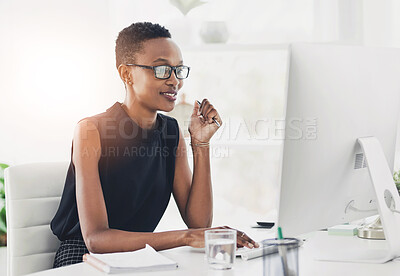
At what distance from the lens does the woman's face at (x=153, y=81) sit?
80.0 inches

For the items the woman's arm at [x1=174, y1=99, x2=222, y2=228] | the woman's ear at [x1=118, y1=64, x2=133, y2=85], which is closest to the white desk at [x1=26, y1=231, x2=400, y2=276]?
the woman's arm at [x1=174, y1=99, x2=222, y2=228]

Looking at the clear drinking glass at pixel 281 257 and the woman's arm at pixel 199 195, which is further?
the woman's arm at pixel 199 195

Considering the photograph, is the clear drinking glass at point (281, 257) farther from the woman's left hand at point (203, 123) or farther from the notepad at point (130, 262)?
the woman's left hand at point (203, 123)

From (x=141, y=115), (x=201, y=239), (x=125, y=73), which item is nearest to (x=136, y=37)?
(x=125, y=73)

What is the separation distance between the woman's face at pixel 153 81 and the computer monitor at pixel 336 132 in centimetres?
92

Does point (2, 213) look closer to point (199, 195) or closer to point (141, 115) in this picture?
point (141, 115)

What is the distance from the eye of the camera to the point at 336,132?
1.18 meters

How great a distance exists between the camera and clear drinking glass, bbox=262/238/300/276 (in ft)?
3.24

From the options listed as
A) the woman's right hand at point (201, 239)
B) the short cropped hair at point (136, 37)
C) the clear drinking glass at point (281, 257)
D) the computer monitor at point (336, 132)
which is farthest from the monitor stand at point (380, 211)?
the short cropped hair at point (136, 37)

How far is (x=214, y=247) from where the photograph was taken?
118 centimetres

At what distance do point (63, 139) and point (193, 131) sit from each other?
1230 millimetres

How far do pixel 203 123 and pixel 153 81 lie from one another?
0.84 ft

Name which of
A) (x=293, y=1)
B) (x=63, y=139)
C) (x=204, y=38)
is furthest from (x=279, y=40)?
(x=63, y=139)

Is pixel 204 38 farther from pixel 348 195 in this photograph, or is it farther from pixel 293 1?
pixel 348 195
